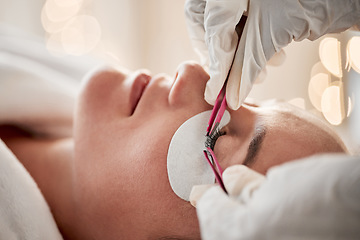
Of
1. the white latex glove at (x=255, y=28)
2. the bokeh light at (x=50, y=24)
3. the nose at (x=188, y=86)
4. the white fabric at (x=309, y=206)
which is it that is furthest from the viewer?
the bokeh light at (x=50, y=24)

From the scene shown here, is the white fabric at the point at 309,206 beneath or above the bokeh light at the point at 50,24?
beneath

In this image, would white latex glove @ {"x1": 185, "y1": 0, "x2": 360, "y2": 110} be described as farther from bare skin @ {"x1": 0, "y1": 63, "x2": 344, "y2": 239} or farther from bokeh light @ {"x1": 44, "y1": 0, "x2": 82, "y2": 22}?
bokeh light @ {"x1": 44, "y1": 0, "x2": 82, "y2": 22}

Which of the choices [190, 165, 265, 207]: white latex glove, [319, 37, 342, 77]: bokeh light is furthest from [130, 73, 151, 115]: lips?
[319, 37, 342, 77]: bokeh light

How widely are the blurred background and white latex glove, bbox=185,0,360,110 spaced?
1.27ft

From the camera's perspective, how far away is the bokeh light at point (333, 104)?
138 centimetres

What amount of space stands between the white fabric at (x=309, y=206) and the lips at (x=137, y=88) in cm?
61

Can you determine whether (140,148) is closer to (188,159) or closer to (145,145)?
(145,145)

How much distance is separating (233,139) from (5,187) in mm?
573

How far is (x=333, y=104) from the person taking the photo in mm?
1475

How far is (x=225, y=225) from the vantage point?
46 centimetres

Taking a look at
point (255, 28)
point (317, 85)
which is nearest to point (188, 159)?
point (255, 28)

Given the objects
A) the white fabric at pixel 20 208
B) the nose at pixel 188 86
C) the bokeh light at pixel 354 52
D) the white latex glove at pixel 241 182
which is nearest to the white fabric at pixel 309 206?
the white latex glove at pixel 241 182

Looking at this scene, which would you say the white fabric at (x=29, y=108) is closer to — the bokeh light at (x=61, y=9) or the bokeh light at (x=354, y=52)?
the bokeh light at (x=61, y=9)

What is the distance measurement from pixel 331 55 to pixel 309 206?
1152mm
